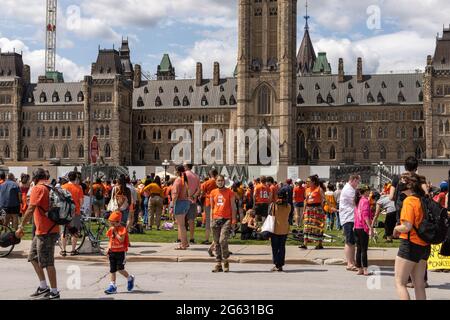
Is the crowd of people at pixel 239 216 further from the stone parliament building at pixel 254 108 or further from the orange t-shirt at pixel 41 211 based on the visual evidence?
the stone parliament building at pixel 254 108

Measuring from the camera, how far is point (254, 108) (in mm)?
100812

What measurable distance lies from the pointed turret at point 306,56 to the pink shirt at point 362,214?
445 ft

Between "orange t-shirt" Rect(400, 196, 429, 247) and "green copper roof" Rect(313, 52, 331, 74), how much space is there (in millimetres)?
139158

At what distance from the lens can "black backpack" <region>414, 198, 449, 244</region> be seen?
9.31 meters

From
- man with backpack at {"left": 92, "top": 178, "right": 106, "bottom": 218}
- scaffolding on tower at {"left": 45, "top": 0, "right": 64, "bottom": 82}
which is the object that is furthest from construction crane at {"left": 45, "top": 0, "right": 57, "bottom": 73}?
man with backpack at {"left": 92, "top": 178, "right": 106, "bottom": 218}

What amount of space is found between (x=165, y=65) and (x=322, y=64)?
3225 centimetres

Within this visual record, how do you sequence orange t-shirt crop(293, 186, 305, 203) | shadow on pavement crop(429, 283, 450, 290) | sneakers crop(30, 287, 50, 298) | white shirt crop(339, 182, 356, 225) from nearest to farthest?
sneakers crop(30, 287, 50, 298)
shadow on pavement crop(429, 283, 450, 290)
white shirt crop(339, 182, 356, 225)
orange t-shirt crop(293, 186, 305, 203)

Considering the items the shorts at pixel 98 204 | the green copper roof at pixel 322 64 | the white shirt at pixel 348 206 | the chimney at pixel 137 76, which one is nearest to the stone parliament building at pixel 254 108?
the chimney at pixel 137 76

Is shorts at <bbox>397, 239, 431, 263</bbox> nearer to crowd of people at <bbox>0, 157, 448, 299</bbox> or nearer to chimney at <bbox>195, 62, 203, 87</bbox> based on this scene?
crowd of people at <bbox>0, 157, 448, 299</bbox>

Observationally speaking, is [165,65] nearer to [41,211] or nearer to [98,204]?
[98,204]

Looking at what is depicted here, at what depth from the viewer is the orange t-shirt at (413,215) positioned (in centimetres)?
935
